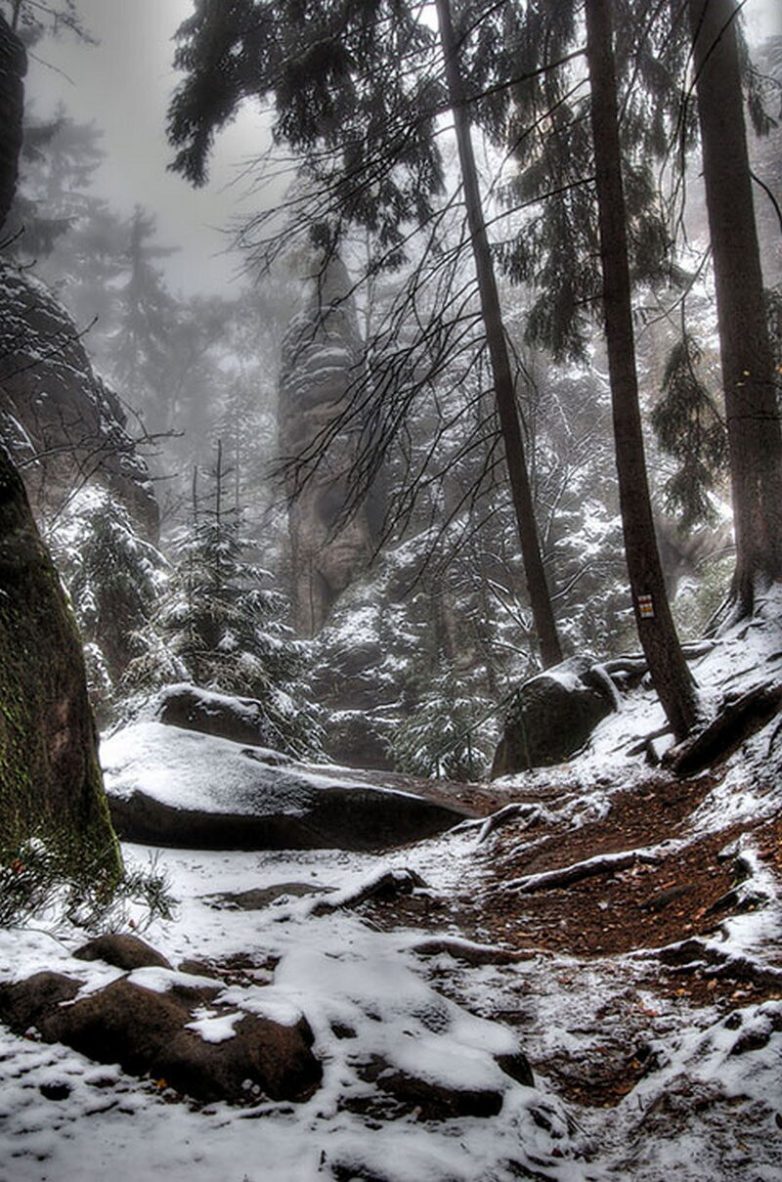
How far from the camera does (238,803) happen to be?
5.89 meters

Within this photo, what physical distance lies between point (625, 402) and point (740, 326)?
7.67ft

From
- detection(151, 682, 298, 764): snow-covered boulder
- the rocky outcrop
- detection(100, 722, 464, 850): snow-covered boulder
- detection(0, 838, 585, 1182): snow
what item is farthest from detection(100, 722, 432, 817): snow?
the rocky outcrop

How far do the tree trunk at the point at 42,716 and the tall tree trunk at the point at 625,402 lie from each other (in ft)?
15.9

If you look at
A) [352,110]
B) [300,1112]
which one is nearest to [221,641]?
[352,110]

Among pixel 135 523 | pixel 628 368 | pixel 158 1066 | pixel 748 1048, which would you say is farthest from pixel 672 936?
pixel 135 523

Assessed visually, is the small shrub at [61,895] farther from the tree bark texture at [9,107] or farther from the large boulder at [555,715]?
the tree bark texture at [9,107]

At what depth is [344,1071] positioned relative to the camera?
1880 millimetres

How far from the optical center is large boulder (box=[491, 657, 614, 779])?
829 cm

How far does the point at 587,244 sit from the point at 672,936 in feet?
29.3

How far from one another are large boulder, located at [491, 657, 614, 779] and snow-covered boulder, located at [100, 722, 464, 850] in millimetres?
2229

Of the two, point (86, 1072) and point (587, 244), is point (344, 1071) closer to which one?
point (86, 1072)

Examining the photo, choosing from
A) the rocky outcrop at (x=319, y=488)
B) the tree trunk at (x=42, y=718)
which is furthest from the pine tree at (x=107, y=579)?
the rocky outcrop at (x=319, y=488)

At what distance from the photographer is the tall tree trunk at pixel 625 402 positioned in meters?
6.07

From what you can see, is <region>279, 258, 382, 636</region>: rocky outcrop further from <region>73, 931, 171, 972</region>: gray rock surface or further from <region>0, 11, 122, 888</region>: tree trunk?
<region>73, 931, 171, 972</region>: gray rock surface
